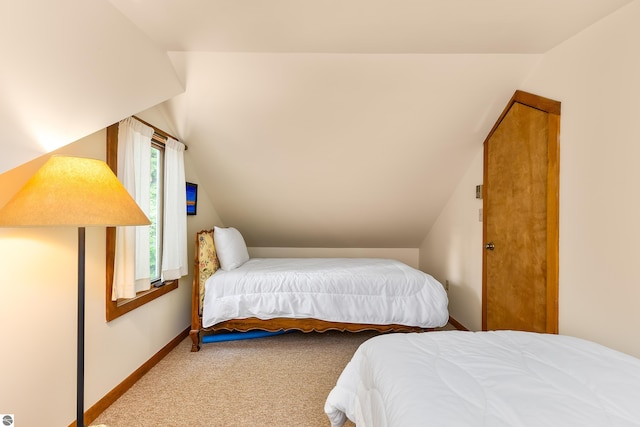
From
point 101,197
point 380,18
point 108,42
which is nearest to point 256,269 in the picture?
point 101,197

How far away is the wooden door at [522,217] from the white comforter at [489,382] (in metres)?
0.77

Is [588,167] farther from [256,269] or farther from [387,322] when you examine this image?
[256,269]

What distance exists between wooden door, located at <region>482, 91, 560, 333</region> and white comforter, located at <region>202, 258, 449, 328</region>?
1.62ft

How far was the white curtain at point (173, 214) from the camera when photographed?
2.33m

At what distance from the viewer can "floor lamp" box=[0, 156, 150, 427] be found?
102 centimetres

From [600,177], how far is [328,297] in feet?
6.61

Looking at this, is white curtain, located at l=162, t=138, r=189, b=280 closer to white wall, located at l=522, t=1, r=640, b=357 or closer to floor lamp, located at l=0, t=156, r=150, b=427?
floor lamp, located at l=0, t=156, r=150, b=427

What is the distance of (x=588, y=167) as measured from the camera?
1544 millimetres

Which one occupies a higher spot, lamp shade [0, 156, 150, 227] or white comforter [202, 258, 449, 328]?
lamp shade [0, 156, 150, 227]

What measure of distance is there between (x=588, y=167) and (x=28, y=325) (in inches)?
115

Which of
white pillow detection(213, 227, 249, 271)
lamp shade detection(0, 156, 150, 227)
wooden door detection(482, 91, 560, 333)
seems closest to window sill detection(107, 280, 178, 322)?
white pillow detection(213, 227, 249, 271)

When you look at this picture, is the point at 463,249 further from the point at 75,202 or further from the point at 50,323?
the point at 50,323

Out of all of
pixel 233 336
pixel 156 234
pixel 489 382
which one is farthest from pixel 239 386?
pixel 489 382

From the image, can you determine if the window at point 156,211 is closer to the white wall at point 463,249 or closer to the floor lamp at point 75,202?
the floor lamp at point 75,202
